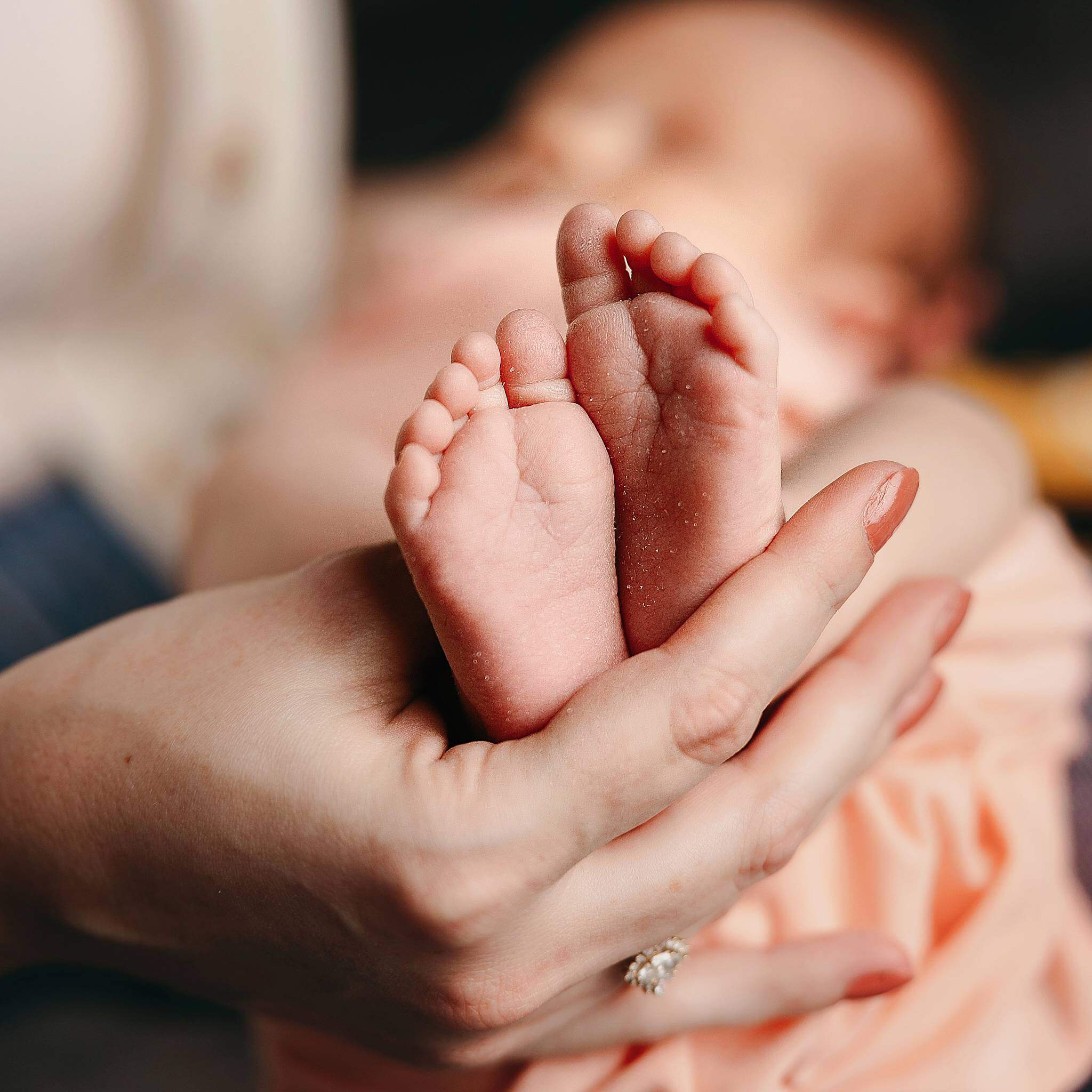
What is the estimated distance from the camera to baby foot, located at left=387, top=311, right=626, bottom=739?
336 millimetres

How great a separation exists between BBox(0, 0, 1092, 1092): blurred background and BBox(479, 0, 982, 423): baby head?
9 centimetres

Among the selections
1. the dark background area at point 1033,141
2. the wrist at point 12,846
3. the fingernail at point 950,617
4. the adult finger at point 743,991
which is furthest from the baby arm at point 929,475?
the dark background area at point 1033,141

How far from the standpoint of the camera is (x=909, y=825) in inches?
22.0

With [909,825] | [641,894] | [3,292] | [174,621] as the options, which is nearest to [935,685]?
[909,825]

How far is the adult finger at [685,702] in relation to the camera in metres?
0.33

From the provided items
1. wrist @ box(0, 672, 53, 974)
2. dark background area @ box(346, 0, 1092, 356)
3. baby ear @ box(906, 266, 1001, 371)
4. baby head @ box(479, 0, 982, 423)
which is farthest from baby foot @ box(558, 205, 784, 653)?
dark background area @ box(346, 0, 1092, 356)

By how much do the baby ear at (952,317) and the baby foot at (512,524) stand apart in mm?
786

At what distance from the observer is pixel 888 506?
1.26ft

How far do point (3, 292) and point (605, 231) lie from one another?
2.49 feet

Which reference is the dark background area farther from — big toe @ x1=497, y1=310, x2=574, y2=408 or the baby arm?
big toe @ x1=497, y1=310, x2=574, y2=408

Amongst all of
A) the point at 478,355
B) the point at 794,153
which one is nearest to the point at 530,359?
the point at 478,355

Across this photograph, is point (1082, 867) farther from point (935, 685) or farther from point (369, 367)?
point (369, 367)

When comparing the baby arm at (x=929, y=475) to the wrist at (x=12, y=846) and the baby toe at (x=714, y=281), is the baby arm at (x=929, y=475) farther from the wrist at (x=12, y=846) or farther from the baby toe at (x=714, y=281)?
the wrist at (x=12, y=846)

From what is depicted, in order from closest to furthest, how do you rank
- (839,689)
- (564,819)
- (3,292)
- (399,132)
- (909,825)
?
(564,819), (839,689), (909,825), (3,292), (399,132)
